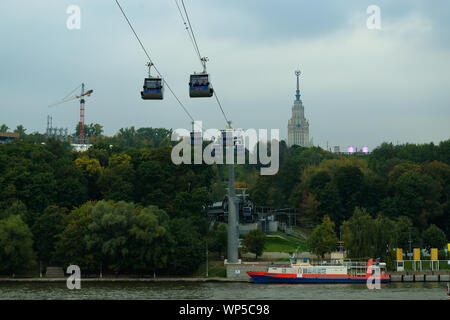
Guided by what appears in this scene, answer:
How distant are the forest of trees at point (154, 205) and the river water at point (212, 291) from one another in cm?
469

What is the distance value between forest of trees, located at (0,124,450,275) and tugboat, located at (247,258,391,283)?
14.9 feet

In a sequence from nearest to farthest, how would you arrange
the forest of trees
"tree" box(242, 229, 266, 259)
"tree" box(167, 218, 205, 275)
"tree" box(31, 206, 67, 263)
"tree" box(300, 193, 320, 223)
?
1. the forest of trees
2. "tree" box(167, 218, 205, 275)
3. "tree" box(31, 206, 67, 263)
4. "tree" box(242, 229, 266, 259)
5. "tree" box(300, 193, 320, 223)

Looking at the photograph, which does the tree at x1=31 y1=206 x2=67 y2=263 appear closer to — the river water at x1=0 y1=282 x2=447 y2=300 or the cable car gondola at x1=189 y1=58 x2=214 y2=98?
the river water at x1=0 y1=282 x2=447 y2=300

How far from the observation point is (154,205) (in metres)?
83.9

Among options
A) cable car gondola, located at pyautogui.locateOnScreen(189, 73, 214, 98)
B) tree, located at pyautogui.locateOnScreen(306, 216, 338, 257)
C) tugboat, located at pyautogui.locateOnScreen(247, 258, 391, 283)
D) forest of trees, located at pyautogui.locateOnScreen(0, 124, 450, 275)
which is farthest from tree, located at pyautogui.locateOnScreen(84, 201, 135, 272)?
cable car gondola, located at pyautogui.locateOnScreen(189, 73, 214, 98)

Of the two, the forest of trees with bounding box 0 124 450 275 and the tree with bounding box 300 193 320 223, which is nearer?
the forest of trees with bounding box 0 124 450 275

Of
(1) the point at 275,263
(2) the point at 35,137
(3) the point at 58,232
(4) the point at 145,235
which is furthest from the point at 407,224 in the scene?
(2) the point at 35,137

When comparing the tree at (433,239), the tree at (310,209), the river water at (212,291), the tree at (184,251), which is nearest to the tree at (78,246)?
the river water at (212,291)

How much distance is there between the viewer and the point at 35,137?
16675cm

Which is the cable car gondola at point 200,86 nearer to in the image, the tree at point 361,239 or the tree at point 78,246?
the tree at point 78,246

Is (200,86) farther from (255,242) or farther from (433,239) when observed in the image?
(433,239)

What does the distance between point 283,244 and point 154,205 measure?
65.3 feet

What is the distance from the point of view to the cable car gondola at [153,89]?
34594 millimetres

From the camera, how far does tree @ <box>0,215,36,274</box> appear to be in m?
70.5
